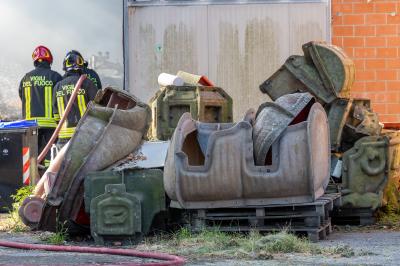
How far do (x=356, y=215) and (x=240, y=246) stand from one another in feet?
9.15

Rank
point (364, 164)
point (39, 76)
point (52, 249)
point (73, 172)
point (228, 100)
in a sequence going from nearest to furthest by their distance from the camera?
point (52, 249) < point (73, 172) < point (364, 164) < point (228, 100) < point (39, 76)

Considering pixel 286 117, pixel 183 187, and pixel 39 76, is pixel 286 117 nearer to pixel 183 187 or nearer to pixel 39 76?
pixel 183 187

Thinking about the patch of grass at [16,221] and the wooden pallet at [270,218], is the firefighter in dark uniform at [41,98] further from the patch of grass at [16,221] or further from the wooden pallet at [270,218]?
the wooden pallet at [270,218]

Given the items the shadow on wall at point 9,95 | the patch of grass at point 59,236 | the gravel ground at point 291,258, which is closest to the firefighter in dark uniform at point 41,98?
the shadow on wall at point 9,95

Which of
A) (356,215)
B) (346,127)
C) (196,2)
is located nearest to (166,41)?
(196,2)

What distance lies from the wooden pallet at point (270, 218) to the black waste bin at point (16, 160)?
4381mm

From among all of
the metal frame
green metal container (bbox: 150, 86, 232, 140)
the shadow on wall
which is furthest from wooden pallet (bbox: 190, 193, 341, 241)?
the shadow on wall

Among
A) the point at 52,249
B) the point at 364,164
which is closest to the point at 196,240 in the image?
the point at 52,249

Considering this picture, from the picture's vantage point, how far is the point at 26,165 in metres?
13.2

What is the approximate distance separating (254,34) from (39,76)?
138 inches

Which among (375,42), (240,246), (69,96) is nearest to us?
(240,246)

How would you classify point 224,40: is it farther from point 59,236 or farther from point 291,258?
point 291,258

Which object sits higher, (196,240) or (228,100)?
(228,100)

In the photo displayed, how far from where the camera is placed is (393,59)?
16.0 m
